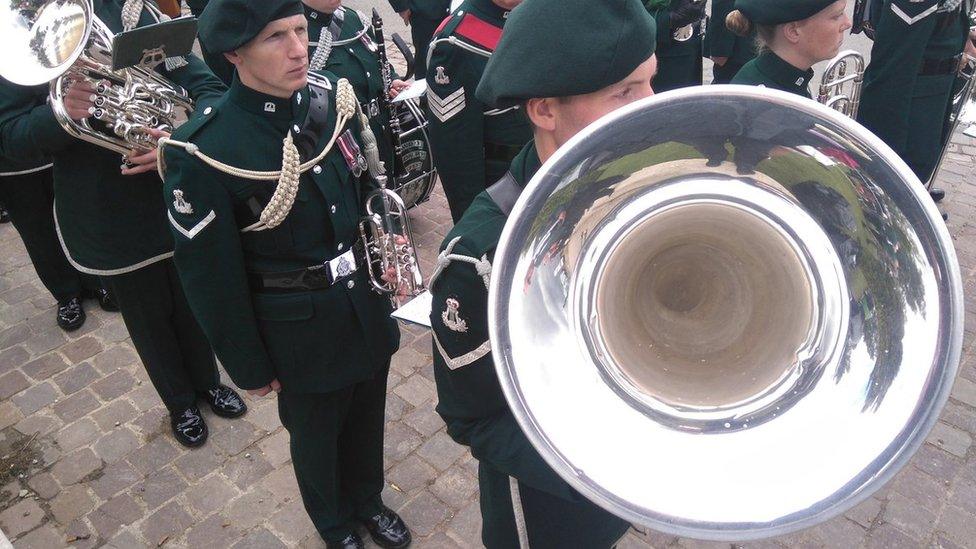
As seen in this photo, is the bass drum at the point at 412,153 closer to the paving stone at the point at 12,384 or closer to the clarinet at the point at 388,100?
the clarinet at the point at 388,100

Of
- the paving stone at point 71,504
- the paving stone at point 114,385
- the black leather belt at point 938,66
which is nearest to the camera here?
the paving stone at point 71,504

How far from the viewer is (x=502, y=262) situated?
1288 mm

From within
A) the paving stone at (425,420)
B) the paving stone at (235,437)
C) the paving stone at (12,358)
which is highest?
the paving stone at (425,420)

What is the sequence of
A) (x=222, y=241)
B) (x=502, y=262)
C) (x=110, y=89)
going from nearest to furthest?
(x=502, y=262) → (x=222, y=241) → (x=110, y=89)

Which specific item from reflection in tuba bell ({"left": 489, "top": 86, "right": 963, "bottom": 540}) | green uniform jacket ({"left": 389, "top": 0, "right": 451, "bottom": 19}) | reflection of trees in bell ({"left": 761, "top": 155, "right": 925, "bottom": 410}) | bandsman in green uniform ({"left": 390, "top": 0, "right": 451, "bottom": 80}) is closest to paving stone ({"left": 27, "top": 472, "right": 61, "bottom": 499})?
reflection in tuba bell ({"left": 489, "top": 86, "right": 963, "bottom": 540})

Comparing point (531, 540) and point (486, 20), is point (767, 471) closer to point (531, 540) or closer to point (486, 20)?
point (531, 540)

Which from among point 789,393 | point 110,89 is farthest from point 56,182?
point 789,393

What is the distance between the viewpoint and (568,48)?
1482 mm

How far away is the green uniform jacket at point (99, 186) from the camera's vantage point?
115 inches

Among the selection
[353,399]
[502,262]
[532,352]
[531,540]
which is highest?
[502,262]

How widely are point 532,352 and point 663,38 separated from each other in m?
4.34

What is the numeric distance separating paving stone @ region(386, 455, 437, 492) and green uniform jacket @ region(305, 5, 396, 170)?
143 cm

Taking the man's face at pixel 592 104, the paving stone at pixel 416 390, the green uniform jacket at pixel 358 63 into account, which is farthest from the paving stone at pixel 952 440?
the green uniform jacket at pixel 358 63

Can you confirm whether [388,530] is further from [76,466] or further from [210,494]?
[76,466]
